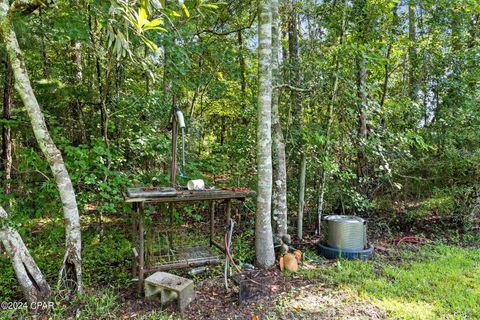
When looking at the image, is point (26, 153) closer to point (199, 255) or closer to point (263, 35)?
point (199, 255)

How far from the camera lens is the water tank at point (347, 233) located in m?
3.84

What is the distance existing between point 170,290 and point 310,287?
4.66ft

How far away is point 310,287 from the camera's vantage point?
309 centimetres

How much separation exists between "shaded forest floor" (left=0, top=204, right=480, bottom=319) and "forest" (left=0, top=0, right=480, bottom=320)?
0.07ft

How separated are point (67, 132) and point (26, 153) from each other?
4.98 ft

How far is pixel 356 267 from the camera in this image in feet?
11.8

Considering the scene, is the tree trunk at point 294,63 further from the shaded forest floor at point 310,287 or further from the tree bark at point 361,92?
the shaded forest floor at point 310,287

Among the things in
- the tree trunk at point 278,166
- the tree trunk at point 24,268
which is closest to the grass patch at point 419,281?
the tree trunk at point 278,166

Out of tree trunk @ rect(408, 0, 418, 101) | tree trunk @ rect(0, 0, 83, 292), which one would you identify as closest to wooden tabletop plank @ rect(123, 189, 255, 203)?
tree trunk @ rect(0, 0, 83, 292)

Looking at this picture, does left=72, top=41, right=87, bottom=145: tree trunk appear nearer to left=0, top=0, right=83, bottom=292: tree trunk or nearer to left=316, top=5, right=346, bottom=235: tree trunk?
left=0, top=0, right=83, bottom=292: tree trunk

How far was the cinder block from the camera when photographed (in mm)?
2586

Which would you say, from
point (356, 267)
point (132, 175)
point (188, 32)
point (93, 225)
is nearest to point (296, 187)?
point (356, 267)

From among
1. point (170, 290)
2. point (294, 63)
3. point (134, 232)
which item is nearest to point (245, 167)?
point (294, 63)

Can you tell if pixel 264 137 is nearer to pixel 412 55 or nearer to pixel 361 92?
pixel 361 92
